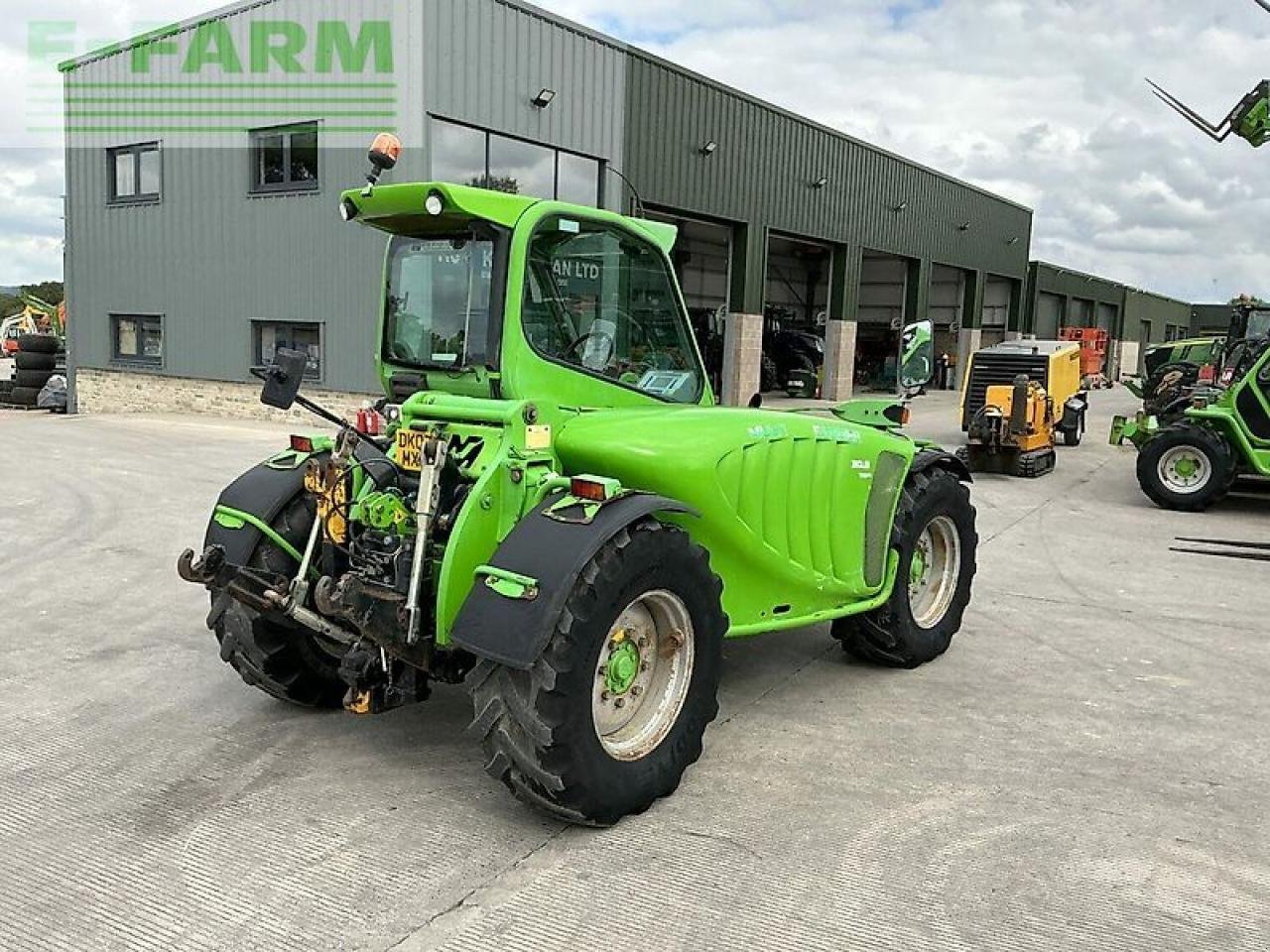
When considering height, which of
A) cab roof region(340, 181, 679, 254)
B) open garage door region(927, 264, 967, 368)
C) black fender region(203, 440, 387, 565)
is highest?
open garage door region(927, 264, 967, 368)

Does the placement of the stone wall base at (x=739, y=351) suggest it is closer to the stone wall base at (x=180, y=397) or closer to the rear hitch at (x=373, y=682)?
the stone wall base at (x=180, y=397)

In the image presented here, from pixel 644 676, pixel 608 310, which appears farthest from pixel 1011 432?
pixel 644 676

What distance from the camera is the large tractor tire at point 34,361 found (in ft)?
70.9

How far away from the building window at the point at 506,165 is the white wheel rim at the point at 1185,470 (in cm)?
845

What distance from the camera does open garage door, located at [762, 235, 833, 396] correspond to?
99.3 ft

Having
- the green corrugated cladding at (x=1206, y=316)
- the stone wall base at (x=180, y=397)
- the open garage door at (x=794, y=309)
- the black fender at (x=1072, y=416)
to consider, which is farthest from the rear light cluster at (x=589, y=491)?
the green corrugated cladding at (x=1206, y=316)

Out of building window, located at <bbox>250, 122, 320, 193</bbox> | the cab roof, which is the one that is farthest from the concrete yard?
building window, located at <bbox>250, 122, 320, 193</bbox>

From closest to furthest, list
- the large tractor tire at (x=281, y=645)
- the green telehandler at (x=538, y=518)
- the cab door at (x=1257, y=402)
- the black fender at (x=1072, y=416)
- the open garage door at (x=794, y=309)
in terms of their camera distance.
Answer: the green telehandler at (x=538, y=518) < the large tractor tire at (x=281, y=645) < the cab door at (x=1257, y=402) < the black fender at (x=1072, y=416) < the open garage door at (x=794, y=309)

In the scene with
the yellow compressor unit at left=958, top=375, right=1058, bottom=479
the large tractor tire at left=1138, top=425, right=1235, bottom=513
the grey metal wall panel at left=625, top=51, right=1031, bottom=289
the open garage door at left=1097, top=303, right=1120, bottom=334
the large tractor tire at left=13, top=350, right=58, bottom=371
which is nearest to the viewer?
the large tractor tire at left=1138, top=425, right=1235, bottom=513

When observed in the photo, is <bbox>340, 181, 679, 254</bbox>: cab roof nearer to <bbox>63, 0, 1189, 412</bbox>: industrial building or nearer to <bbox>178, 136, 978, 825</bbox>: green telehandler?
<bbox>178, 136, 978, 825</bbox>: green telehandler

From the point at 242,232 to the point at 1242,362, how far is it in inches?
607

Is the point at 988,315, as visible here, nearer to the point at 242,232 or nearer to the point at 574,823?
the point at 242,232

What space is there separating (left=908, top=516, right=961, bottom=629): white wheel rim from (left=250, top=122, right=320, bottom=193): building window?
45.8ft

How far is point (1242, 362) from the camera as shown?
13.4 meters
